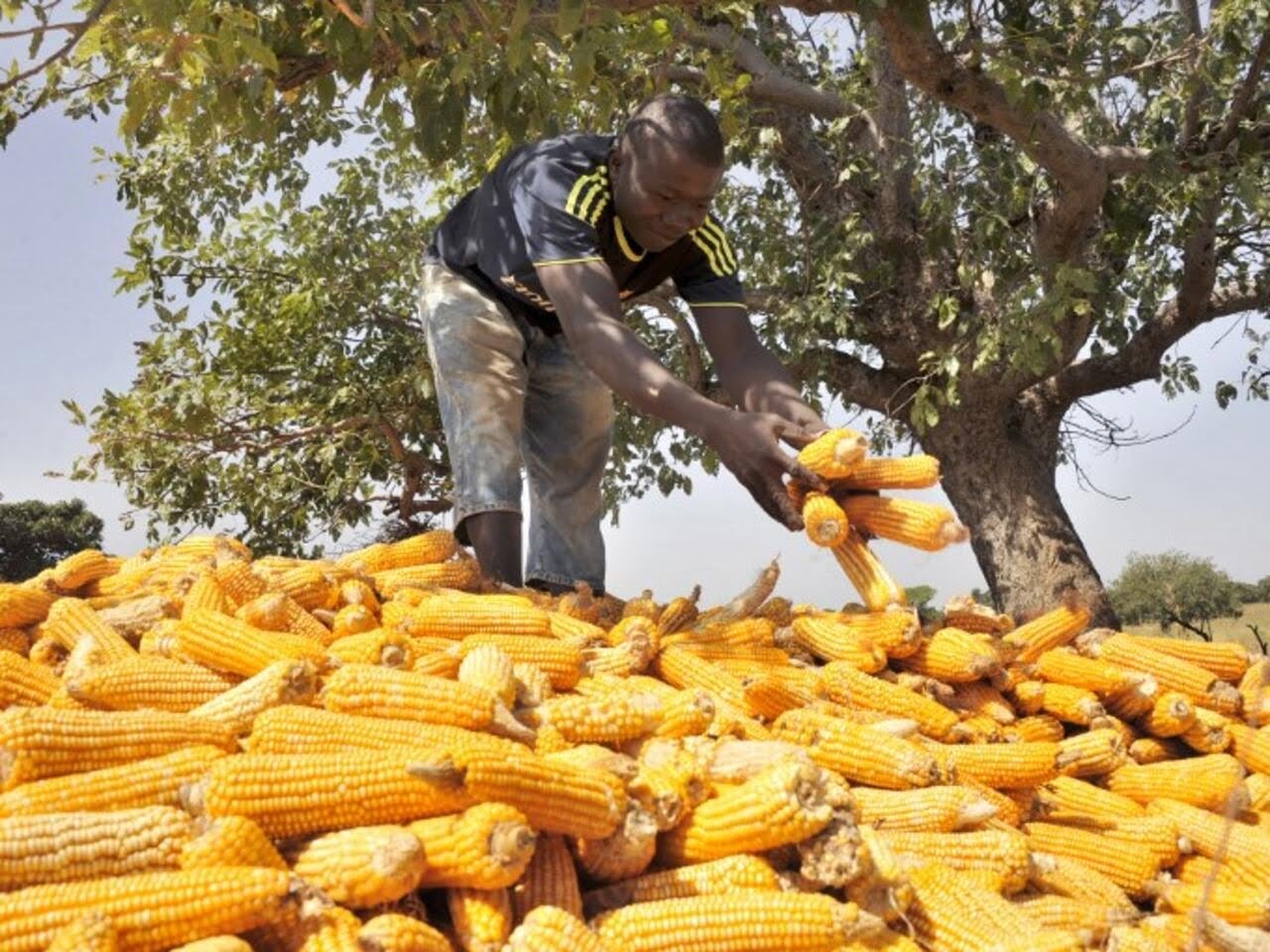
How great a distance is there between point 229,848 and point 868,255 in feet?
32.8

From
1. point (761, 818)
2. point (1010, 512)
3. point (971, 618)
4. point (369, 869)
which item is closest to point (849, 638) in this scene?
point (971, 618)

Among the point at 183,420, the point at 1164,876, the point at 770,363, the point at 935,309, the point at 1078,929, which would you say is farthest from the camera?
the point at 183,420

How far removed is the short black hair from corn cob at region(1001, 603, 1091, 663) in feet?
7.04

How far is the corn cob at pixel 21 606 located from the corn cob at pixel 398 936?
270cm

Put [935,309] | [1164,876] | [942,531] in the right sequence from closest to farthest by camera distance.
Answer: [1164,876]
[942,531]
[935,309]

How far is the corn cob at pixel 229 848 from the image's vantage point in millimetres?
2354

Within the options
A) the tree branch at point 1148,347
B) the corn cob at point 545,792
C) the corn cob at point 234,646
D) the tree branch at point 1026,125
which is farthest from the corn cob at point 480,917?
the tree branch at point 1148,347

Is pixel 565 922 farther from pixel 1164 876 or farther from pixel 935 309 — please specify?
pixel 935 309

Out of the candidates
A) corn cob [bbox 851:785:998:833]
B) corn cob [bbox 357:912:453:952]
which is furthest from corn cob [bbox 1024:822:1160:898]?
corn cob [bbox 357:912:453:952]

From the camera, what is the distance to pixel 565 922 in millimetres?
2326

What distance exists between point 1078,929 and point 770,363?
3.06 m

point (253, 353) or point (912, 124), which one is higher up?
point (912, 124)

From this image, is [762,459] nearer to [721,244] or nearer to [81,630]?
[721,244]

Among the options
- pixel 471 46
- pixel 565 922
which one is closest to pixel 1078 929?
pixel 565 922
